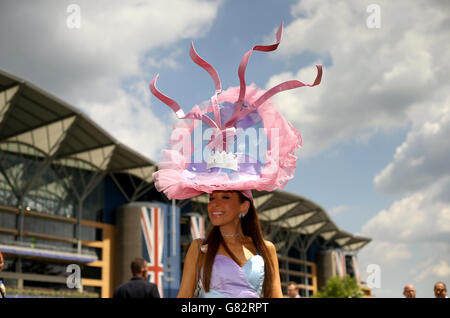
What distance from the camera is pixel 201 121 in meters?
3.66

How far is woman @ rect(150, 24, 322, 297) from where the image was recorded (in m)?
3.42

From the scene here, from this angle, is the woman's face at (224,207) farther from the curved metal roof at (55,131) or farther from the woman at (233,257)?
the curved metal roof at (55,131)

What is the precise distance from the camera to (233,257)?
351cm

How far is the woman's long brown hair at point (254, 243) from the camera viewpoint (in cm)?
344

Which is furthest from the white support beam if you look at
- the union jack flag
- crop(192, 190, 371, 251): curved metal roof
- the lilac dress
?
the lilac dress

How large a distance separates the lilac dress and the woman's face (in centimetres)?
29

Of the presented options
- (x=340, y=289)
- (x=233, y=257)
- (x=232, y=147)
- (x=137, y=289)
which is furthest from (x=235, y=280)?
(x=340, y=289)

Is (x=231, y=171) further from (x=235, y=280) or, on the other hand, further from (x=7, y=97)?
(x=7, y=97)

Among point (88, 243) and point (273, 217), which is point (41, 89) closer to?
point (88, 243)

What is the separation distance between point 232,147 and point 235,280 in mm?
773

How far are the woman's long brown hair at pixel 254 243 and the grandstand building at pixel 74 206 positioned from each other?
3484 centimetres

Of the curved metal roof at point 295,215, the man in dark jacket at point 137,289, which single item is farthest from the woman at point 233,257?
the curved metal roof at point 295,215

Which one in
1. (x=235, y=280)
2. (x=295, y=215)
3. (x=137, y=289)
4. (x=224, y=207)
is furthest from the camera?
(x=295, y=215)
